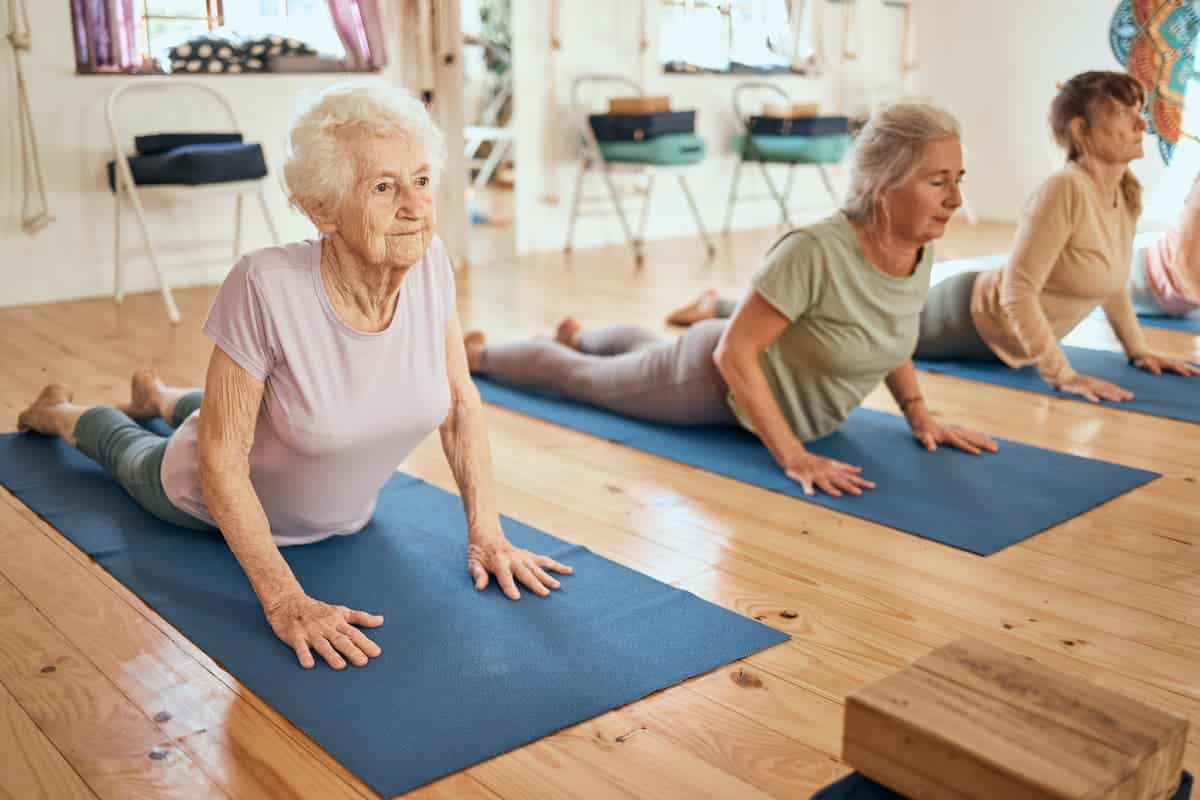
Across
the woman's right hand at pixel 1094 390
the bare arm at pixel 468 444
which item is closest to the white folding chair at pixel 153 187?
the bare arm at pixel 468 444

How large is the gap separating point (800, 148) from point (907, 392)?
3843 millimetres

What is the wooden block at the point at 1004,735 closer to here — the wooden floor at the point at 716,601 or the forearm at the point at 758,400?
the wooden floor at the point at 716,601

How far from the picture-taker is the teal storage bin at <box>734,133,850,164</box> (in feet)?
21.4

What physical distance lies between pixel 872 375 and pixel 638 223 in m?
4.16

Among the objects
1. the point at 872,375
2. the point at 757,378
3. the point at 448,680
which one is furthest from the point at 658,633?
the point at 872,375

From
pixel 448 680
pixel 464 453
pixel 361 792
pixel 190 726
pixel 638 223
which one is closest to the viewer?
pixel 361 792

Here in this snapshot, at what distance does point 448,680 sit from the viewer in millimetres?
1732

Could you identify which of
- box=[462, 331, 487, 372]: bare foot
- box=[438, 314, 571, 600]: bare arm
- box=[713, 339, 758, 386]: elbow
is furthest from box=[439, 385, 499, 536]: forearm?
box=[462, 331, 487, 372]: bare foot

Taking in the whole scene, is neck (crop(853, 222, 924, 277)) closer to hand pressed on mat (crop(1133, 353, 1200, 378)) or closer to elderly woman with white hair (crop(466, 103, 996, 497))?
elderly woman with white hair (crop(466, 103, 996, 497))

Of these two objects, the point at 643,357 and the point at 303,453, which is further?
the point at 643,357

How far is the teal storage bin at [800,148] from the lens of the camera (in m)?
6.51

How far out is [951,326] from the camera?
382 cm

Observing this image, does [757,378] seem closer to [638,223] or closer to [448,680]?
[448,680]

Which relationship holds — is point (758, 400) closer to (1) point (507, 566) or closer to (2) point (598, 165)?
(1) point (507, 566)
